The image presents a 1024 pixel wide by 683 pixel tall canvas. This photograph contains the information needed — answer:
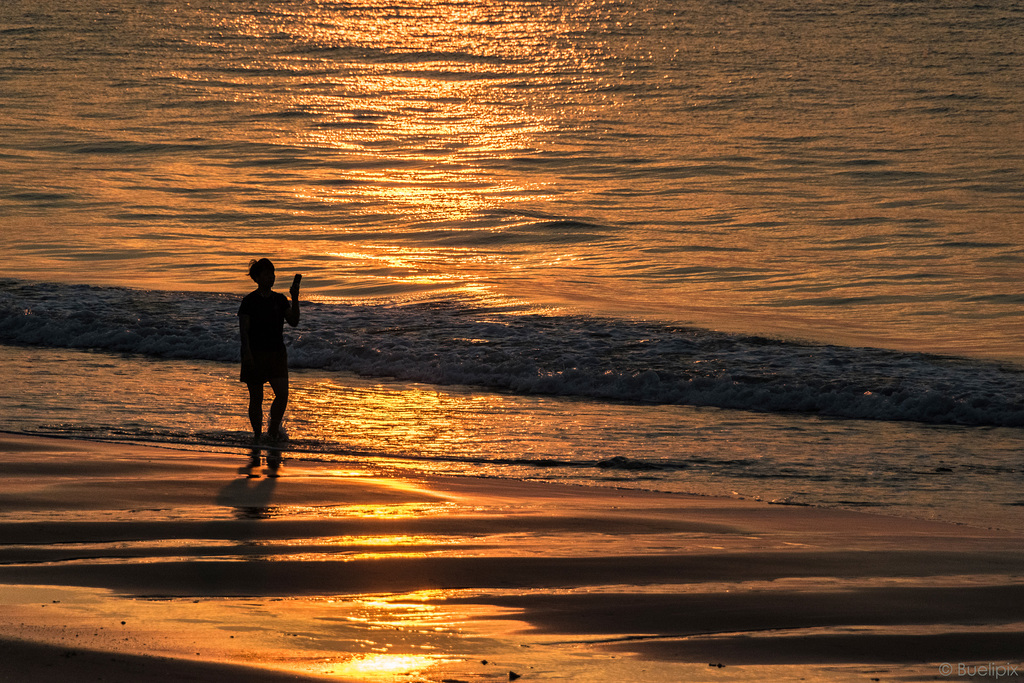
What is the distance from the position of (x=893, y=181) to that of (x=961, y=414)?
57.9 ft

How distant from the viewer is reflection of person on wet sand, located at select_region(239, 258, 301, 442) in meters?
8.96

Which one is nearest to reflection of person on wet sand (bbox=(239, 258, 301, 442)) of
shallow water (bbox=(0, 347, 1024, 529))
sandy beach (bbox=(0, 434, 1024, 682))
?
shallow water (bbox=(0, 347, 1024, 529))

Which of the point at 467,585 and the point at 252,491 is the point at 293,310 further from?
the point at 467,585

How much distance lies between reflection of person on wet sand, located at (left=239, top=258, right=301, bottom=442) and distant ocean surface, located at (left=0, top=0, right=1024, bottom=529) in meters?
0.38

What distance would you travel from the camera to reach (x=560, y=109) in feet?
126

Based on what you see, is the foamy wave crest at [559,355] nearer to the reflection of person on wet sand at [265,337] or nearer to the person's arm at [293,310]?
the reflection of person on wet sand at [265,337]

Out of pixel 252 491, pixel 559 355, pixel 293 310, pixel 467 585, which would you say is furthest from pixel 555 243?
pixel 467 585

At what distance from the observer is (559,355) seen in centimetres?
1362

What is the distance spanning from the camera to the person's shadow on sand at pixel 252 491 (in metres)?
6.75

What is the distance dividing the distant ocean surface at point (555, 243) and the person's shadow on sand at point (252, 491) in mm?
721

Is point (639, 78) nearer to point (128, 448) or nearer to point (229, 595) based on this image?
point (128, 448)

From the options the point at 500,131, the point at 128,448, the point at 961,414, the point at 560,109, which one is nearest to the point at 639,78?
the point at 560,109

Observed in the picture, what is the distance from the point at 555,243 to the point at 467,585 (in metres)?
17.6

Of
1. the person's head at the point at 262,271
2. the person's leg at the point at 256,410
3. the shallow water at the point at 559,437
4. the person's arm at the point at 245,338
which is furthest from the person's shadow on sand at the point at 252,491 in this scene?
the person's head at the point at 262,271
